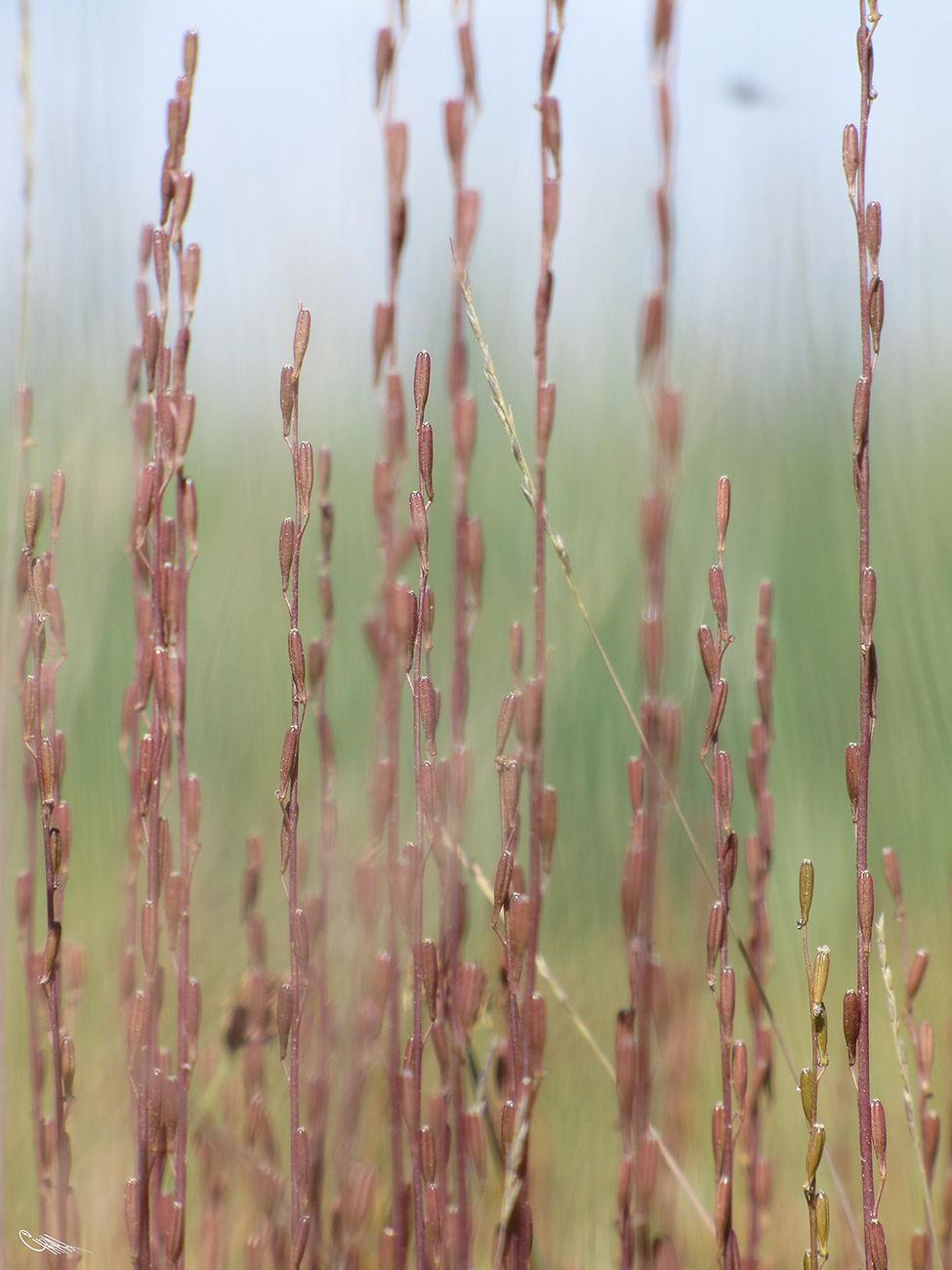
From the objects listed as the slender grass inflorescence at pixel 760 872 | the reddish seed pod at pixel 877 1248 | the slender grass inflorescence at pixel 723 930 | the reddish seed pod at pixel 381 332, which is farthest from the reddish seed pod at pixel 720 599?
the reddish seed pod at pixel 877 1248

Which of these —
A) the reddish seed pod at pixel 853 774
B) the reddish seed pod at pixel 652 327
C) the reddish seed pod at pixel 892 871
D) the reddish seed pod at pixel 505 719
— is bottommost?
the reddish seed pod at pixel 892 871

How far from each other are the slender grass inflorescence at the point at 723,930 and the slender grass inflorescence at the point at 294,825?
22 centimetres

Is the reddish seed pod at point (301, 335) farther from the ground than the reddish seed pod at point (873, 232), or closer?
closer

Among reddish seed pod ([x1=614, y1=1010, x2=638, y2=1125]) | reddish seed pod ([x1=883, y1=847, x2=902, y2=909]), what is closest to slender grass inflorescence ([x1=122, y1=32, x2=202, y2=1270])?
reddish seed pod ([x1=614, y1=1010, x2=638, y2=1125])

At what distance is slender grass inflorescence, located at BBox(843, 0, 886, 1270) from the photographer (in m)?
0.49

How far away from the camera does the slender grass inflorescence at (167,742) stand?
0.53 meters

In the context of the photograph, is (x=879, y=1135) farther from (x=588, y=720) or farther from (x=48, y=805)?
(x=588, y=720)

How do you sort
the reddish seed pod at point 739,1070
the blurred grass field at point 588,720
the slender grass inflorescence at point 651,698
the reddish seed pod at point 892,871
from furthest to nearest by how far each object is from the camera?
the blurred grass field at point 588,720, the reddish seed pod at point 892,871, the reddish seed pod at point 739,1070, the slender grass inflorescence at point 651,698

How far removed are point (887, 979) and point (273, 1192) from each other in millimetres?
414

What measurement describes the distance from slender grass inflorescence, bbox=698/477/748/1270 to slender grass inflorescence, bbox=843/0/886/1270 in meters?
0.06

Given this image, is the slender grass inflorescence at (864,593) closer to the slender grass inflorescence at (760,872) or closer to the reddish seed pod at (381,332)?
the slender grass inflorescence at (760,872)

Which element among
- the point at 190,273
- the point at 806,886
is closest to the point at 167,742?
the point at 190,273

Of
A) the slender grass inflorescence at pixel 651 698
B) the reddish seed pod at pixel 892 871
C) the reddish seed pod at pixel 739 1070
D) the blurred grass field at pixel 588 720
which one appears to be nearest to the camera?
the slender grass inflorescence at pixel 651 698

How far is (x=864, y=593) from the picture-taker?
0.49m
